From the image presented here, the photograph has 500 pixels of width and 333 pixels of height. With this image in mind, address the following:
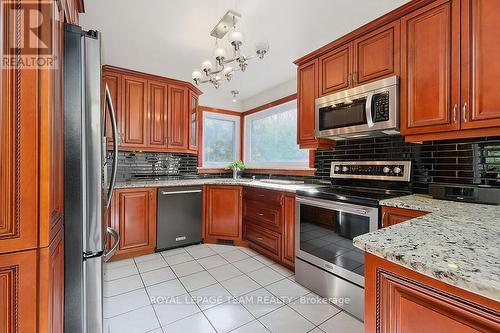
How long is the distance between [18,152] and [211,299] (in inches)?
67.1

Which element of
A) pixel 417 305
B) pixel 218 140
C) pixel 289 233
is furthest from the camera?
pixel 218 140

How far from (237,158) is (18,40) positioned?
11.6 feet

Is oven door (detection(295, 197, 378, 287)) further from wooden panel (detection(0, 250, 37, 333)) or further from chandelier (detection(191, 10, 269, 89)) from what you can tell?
wooden panel (detection(0, 250, 37, 333))

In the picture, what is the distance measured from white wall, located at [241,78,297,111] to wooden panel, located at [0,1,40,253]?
296 cm

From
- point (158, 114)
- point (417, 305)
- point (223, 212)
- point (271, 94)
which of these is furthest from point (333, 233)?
point (158, 114)

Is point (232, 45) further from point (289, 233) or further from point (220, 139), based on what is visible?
point (220, 139)

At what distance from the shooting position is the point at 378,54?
187cm

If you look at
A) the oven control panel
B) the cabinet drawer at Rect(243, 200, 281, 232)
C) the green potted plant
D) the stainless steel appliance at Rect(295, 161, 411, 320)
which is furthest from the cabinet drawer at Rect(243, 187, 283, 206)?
the green potted plant

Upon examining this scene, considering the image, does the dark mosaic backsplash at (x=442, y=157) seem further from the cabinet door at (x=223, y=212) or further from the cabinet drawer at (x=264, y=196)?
the cabinet door at (x=223, y=212)

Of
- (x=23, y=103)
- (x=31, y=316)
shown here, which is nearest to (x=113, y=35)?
(x=23, y=103)

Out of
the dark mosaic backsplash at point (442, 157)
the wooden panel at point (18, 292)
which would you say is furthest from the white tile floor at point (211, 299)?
the dark mosaic backsplash at point (442, 157)

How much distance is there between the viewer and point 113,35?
2.13 meters

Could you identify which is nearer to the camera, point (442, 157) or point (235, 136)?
point (442, 157)

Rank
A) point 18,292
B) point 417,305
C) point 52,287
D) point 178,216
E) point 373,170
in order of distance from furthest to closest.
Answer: point 178,216, point 373,170, point 52,287, point 18,292, point 417,305
